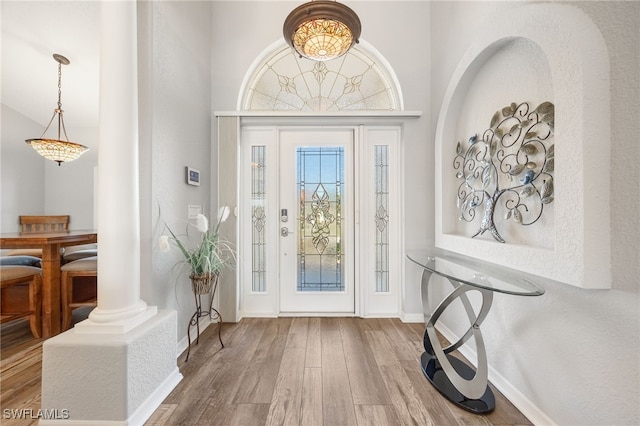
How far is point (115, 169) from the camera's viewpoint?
1.55m

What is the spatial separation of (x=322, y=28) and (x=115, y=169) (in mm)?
1644

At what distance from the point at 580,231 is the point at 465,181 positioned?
110 cm

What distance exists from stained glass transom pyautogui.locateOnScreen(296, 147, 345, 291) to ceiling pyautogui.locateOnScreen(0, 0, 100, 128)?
258 centimetres

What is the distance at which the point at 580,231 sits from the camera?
114 centimetres

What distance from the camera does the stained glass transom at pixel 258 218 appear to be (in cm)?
290

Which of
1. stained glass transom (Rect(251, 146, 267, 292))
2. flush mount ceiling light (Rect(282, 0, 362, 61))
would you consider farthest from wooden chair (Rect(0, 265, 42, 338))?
flush mount ceiling light (Rect(282, 0, 362, 61))

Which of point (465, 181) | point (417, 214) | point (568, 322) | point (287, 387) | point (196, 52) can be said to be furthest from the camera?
point (417, 214)

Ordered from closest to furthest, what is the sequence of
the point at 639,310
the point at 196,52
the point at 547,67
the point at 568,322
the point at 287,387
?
the point at 639,310, the point at 568,322, the point at 547,67, the point at 287,387, the point at 196,52

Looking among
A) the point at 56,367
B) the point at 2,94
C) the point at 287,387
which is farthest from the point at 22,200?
the point at 287,387

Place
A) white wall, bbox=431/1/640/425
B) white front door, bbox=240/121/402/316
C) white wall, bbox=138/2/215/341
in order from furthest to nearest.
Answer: white front door, bbox=240/121/402/316 → white wall, bbox=138/2/215/341 → white wall, bbox=431/1/640/425

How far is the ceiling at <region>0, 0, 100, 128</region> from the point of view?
247 centimetres

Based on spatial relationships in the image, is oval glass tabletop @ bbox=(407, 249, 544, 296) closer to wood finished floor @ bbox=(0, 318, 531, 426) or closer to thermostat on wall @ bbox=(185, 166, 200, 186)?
wood finished floor @ bbox=(0, 318, 531, 426)

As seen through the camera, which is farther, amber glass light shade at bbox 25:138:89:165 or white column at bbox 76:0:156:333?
amber glass light shade at bbox 25:138:89:165

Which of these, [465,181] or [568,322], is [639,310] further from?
[465,181]
